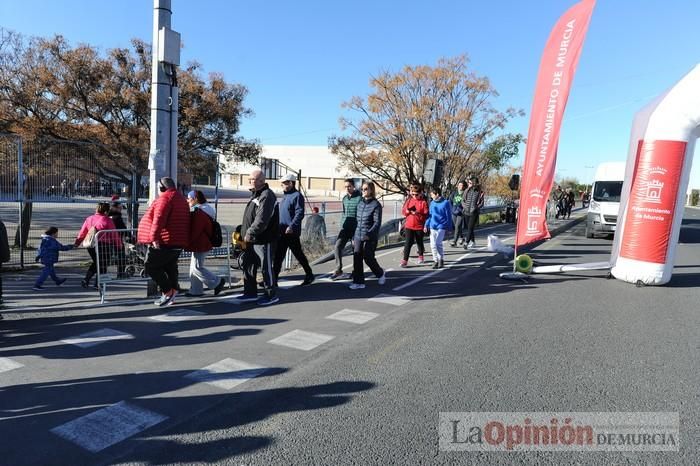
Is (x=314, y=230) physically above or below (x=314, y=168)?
below

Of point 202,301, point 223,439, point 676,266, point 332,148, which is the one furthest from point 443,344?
point 332,148

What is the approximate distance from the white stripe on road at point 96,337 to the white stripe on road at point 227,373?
4.60ft

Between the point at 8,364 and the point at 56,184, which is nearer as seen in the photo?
the point at 8,364

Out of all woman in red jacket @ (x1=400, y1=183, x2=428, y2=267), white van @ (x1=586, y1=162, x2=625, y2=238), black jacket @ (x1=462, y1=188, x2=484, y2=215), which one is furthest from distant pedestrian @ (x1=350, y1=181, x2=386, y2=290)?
white van @ (x1=586, y1=162, x2=625, y2=238)

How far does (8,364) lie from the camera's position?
4.21 meters

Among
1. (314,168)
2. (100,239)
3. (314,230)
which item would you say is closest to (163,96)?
(100,239)

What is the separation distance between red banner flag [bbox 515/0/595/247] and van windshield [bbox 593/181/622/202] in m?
9.89

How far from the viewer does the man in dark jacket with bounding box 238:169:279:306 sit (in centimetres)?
623

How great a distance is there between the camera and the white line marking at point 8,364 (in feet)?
13.5

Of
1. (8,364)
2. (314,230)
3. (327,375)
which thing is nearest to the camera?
(327,375)

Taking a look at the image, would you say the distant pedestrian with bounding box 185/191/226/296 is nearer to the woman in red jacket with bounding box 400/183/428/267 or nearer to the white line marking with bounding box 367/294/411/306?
the white line marking with bounding box 367/294/411/306

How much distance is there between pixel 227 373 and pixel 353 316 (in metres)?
2.24

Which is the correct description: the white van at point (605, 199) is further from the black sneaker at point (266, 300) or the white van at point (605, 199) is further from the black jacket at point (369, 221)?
the black sneaker at point (266, 300)

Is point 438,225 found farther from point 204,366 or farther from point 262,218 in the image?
point 204,366
